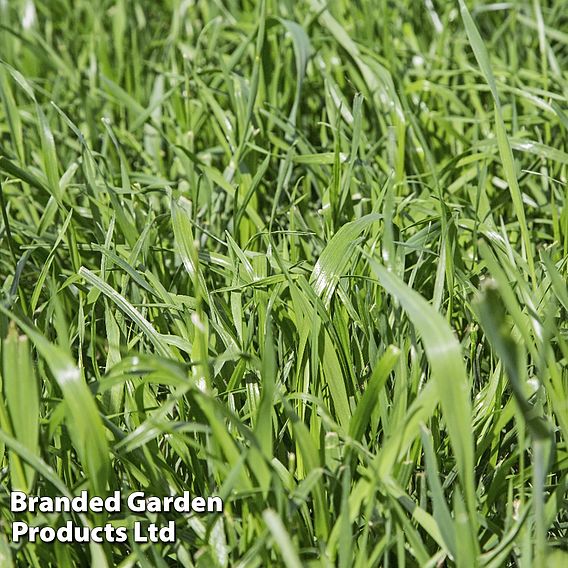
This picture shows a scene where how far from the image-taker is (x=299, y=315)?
3.34ft

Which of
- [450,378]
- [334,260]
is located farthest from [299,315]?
[450,378]

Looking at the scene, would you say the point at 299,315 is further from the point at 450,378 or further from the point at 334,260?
the point at 450,378

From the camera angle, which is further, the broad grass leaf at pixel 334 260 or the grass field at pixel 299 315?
the broad grass leaf at pixel 334 260

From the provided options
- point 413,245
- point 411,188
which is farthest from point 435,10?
point 413,245

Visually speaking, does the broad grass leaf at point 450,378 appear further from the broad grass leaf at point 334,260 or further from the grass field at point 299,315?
the broad grass leaf at point 334,260

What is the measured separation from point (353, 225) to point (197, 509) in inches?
16.8

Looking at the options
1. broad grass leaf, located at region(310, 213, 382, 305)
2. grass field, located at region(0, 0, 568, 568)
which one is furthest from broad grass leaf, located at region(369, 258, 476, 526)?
broad grass leaf, located at region(310, 213, 382, 305)

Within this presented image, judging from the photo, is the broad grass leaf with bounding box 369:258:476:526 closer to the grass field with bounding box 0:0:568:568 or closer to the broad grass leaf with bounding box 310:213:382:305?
the grass field with bounding box 0:0:568:568

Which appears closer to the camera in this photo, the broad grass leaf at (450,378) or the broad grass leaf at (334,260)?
the broad grass leaf at (450,378)

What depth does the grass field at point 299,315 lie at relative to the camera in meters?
0.77

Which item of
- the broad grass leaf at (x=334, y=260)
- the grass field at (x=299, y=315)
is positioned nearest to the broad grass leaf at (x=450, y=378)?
the grass field at (x=299, y=315)

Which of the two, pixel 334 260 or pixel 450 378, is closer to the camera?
pixel 450 378

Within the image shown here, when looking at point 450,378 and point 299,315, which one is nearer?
point 450,378

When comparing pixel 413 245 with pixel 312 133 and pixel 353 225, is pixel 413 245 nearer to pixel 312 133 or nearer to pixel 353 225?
pixel 353 225
